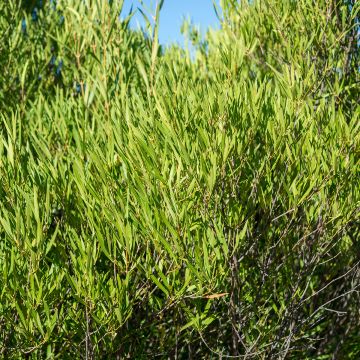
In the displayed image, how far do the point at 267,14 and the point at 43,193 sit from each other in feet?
11.1

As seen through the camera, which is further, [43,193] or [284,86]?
Result: [284,86]

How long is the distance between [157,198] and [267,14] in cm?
324

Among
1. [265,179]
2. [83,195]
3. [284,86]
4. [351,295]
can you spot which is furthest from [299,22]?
[83,195]

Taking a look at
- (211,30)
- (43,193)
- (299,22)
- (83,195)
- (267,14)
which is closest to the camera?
(83,195)

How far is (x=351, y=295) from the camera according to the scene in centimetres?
541

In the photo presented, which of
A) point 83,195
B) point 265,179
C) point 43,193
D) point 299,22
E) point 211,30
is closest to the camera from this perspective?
point 83,195

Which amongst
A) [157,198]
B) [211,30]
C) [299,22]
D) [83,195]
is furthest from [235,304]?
[211,30]

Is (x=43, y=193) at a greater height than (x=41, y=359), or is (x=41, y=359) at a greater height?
(x=43, y=193)

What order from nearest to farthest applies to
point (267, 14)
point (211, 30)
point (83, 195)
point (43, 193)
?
point (83, 195) → point (43, 193) → point (267, 14) → point (211, 30)

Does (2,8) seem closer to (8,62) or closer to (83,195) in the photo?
(8,62)

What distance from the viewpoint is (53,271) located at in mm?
3490

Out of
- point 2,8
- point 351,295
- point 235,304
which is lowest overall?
point 351,295

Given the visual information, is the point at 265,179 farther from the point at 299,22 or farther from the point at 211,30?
the point at 211,30

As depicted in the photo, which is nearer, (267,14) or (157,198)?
(157,198)
